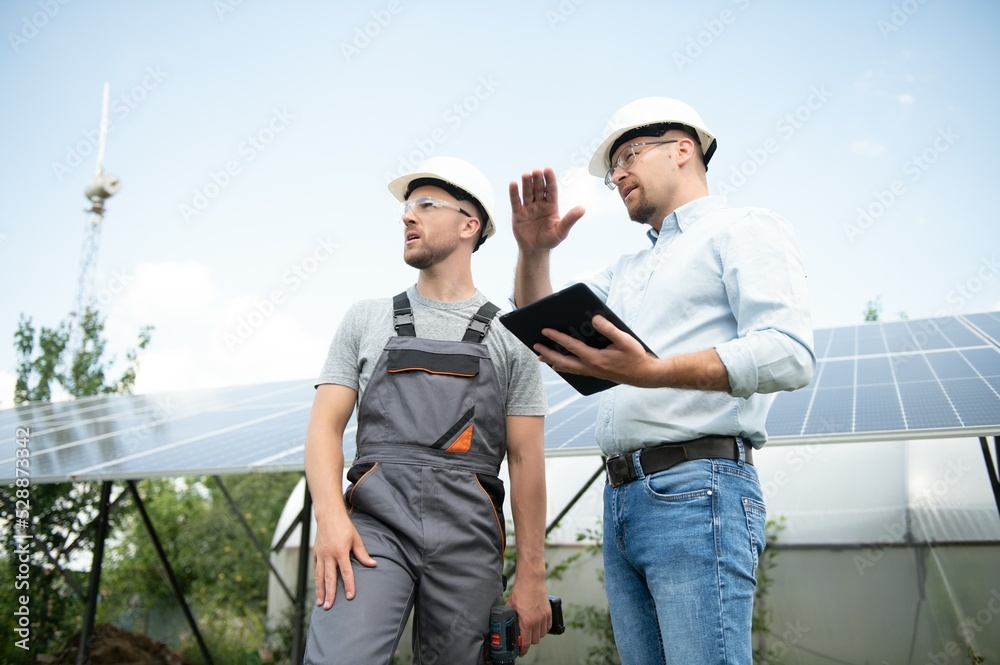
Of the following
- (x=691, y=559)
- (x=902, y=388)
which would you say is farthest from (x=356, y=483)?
(x=902, y=388)

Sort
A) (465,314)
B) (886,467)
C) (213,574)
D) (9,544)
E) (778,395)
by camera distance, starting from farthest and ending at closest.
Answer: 1. (213,574)
2. (9,544)
3. (886,467)
4. (778,395)
5. (465,314)

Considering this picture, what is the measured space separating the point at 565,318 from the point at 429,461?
2.73 ft

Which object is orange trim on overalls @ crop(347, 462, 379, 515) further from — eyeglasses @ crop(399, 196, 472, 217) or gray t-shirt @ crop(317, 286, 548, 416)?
eyeglasses @ crop(399, 196, 472, 217)

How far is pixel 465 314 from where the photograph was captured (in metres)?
2.93

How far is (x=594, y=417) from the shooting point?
5.98 m

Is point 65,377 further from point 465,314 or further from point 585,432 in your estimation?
point 465,314

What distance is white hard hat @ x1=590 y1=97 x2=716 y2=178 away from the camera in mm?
2619

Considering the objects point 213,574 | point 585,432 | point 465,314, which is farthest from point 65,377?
point 465,314

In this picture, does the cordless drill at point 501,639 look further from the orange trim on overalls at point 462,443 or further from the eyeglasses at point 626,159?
the eyeglasses at point 626,159

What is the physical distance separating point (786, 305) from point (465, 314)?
1286 mm

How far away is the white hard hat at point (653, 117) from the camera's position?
2.62 meters

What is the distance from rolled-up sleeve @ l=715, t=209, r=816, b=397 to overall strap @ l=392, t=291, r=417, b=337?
1140 millimetres

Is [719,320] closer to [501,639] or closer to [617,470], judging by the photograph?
[617,470]

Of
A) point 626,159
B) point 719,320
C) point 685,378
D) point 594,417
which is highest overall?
point 626,159
